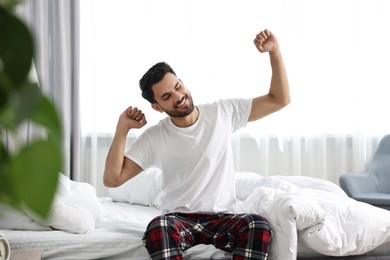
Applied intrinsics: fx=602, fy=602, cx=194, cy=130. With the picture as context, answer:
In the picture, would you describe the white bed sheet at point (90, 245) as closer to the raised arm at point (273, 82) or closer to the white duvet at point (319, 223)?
the white duvet at point (319, 223)

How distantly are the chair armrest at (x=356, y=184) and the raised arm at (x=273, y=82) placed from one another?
175cm

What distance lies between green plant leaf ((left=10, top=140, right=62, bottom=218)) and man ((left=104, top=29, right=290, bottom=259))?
6.99 ft

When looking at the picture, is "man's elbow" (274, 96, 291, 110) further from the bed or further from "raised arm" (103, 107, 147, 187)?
"raised arm" (103, 107, 147, 187)

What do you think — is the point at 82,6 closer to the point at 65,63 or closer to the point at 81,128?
the point at 65,63

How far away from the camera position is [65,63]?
4223 millimetres

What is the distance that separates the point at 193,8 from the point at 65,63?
3.44ft

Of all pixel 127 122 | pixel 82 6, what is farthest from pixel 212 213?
pixel 82 6

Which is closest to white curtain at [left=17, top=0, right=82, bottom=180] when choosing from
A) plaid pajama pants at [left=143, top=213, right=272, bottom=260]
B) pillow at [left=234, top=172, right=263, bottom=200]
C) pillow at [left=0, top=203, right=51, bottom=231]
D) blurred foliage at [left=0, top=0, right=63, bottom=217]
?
pillow at [left=234, top=172, right=263, bottom=200]

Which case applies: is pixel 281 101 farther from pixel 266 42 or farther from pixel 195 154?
pixel 195 154

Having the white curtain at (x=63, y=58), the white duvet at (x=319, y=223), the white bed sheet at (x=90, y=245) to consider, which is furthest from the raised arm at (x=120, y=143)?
the white curtain at (x=63, y=58)

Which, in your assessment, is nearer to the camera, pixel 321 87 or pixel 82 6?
pixel 82 6

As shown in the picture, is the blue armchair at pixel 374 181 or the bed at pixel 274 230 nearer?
the bed at pixel 274 230

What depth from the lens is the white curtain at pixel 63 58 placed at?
4180 mm

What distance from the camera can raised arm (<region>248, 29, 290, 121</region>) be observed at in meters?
2.39
